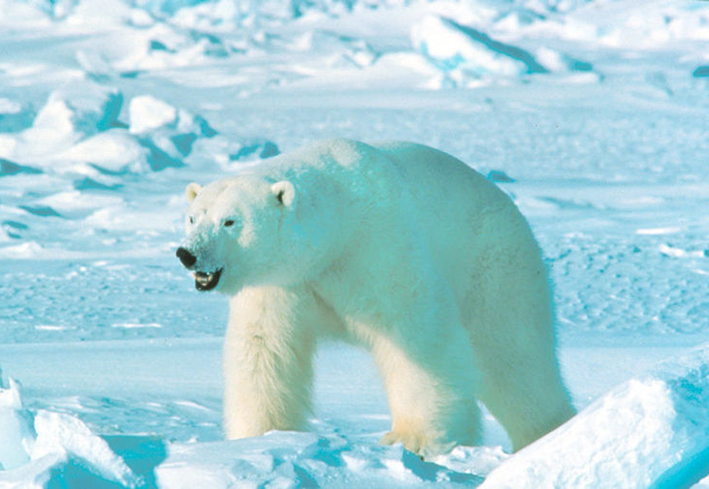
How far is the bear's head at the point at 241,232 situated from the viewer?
2.14 meters

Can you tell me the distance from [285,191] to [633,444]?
3.45 ft

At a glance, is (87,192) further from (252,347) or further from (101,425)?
(252,347)

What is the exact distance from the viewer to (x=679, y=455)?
4.71 ft

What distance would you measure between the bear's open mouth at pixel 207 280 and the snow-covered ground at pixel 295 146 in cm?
35

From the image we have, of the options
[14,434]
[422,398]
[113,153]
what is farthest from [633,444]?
[113,153]

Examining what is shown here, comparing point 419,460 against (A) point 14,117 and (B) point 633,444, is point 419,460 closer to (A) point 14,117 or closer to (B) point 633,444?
(B) point 633,444

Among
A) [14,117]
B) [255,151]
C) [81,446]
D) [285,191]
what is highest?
[285,191]

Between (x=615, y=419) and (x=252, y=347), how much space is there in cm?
120

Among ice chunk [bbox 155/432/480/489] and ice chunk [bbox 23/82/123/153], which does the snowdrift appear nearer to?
ice chunk [bbox 155/432/480/489]

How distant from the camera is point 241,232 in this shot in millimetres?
2189

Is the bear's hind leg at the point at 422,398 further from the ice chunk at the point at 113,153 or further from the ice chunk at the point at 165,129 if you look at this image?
the ice chunk at the point at 165,129

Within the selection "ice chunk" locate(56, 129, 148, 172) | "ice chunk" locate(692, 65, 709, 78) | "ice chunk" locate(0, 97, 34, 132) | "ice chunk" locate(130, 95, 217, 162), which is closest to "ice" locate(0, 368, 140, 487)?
"ice chunk" locate(56, 129, 148, 172)

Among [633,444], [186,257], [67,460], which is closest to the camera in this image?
[633,444]

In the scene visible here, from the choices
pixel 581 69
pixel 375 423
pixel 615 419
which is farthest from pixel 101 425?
pixel 581 69
